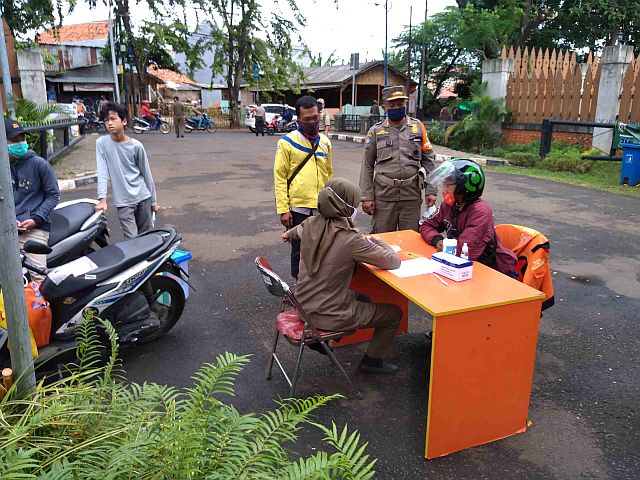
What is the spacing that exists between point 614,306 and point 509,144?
1216 centimetres

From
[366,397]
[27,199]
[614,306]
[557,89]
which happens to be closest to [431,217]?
[366,397]

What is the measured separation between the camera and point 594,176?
1198cm

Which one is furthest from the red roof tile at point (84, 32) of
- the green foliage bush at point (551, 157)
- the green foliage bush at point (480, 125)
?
the green foliage bush at point (551, 157)

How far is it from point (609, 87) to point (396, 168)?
11.7 m

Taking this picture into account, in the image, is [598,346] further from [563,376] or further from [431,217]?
[431,217]

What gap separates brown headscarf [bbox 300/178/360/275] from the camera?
316 cm

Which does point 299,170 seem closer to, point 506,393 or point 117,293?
point 117,293

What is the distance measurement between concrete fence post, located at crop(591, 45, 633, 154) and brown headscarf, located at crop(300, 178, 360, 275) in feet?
41.9

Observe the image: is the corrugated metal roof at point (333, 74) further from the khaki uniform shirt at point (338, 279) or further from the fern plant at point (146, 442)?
the fern plant at point (146, 442)

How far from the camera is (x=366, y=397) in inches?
134

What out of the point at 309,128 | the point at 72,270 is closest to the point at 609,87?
the point at 309,128

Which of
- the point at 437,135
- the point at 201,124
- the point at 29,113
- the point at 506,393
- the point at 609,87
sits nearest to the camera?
the point at 506,393

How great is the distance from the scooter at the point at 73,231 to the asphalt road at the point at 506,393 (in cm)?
103

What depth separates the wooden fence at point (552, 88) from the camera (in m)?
14.1
